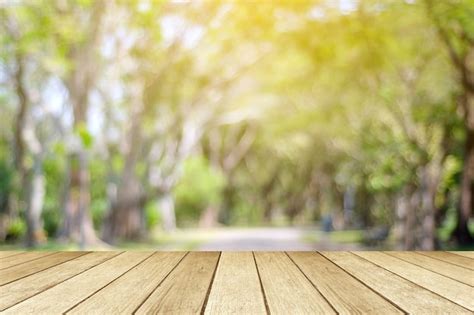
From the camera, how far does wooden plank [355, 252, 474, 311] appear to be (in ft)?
Answer: 7.72

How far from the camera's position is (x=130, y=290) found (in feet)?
8.02

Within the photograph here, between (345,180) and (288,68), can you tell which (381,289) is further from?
(345,180)

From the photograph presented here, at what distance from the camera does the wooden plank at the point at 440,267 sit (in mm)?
2838

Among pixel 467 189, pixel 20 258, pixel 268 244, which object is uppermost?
pixel 467 189

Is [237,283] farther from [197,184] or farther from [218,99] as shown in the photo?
[197,184]

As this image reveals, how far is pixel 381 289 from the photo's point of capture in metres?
2.49

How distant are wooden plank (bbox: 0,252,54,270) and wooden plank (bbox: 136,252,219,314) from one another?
0.88 meters

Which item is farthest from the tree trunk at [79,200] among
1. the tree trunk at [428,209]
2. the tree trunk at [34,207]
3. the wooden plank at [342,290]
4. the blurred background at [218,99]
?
the wooden plank at [342,290]

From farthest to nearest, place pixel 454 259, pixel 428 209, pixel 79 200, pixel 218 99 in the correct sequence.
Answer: pixel 218 99, pixel 428 209, pixel 79 200, pixel 454 259

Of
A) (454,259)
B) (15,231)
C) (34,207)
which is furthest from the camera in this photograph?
(15,231)

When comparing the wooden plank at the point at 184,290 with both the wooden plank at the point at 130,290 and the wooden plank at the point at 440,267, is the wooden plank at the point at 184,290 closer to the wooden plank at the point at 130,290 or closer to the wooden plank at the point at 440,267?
the wooden plank at the point at 130,290

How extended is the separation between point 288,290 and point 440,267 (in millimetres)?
1098

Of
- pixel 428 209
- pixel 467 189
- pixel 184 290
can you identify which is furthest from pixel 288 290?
pixel 467 189

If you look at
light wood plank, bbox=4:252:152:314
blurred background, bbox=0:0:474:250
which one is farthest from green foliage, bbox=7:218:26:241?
light wood plank, bbox=4:252:152:314
